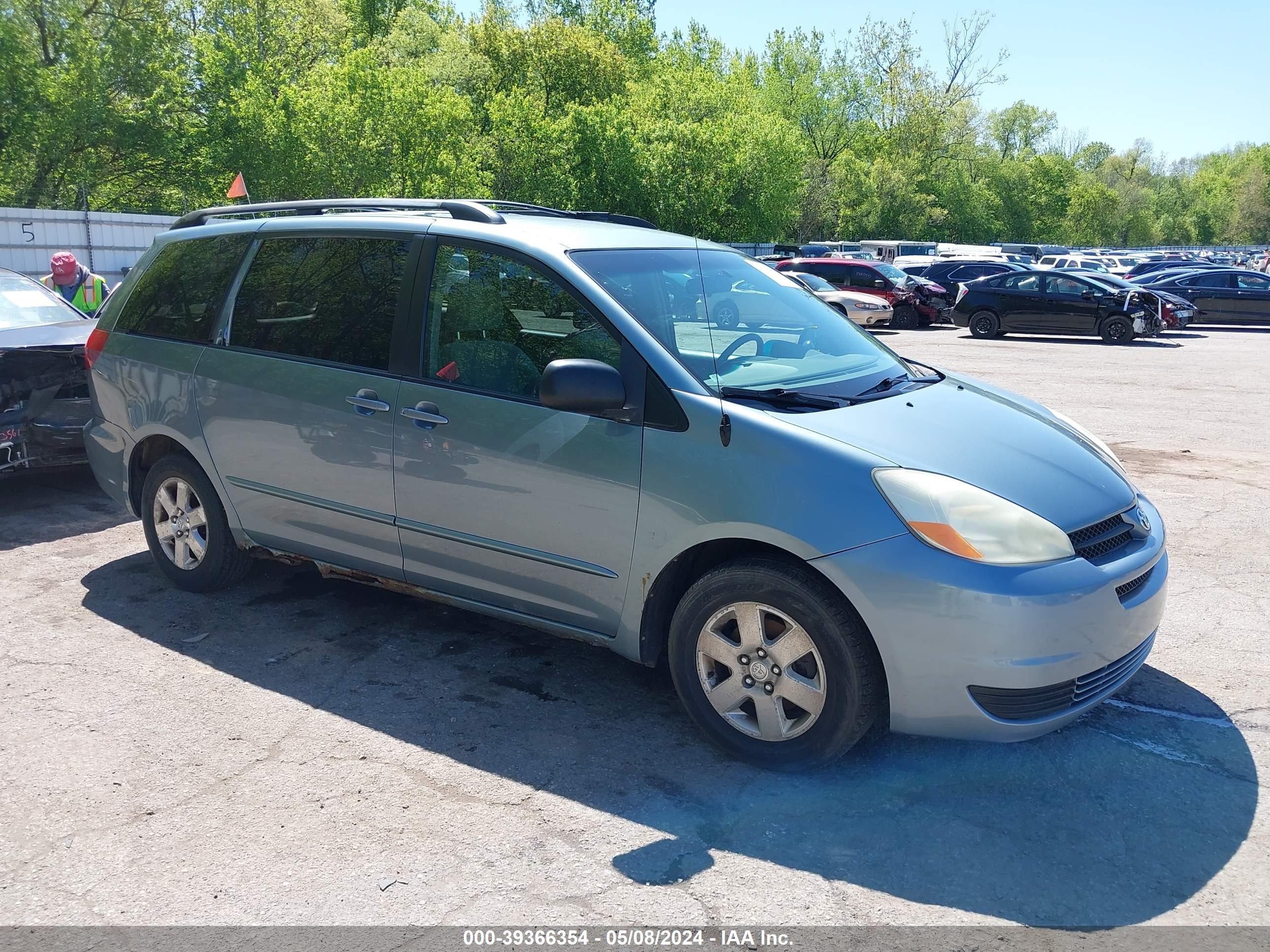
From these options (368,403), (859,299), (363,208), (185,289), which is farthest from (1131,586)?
(859,299)

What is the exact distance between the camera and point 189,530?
5.45 metres

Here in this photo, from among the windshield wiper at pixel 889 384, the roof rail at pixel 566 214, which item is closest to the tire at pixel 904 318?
the roof rail at pixel 566 214

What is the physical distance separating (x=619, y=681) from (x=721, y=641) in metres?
0.90

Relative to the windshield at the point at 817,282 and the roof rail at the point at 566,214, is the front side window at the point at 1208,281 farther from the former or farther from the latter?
the roof rail at the point at 566,214

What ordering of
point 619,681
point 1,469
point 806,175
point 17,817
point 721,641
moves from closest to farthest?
point 17,817 → point 721,641 → point 619,681 → point 1,469 → point 806,175

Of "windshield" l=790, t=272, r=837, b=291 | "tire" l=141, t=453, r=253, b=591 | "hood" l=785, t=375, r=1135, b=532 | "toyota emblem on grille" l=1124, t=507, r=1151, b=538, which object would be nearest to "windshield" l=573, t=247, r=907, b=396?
"hood" l=785, t=375, r=1135, b=532

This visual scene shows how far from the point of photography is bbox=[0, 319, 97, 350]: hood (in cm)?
719

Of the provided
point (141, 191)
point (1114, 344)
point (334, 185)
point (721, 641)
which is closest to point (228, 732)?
point (721, 641)

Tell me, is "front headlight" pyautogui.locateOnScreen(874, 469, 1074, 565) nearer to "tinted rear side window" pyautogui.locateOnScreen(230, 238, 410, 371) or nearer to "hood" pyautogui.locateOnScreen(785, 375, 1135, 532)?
"hood" pyautogui.locateOnScreen(785, 375, 1135, 532)

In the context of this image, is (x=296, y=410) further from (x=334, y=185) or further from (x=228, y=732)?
(x=334, y=185)

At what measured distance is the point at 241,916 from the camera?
2.94 metres

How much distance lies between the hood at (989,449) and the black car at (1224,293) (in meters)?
26.0

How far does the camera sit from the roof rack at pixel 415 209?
4633 millimetres

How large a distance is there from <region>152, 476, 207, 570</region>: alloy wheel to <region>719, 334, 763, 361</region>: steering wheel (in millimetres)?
2837
